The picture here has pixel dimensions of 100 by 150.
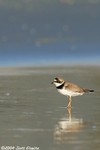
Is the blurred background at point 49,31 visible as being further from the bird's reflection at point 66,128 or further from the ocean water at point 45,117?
the bird's reflection at point 66,128

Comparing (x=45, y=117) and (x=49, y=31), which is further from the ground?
(x=49, y=31)

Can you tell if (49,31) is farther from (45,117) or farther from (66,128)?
(66,128)

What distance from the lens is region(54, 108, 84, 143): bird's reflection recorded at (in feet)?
43.1

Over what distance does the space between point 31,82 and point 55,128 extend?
28.7 ft

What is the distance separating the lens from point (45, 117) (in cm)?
1532

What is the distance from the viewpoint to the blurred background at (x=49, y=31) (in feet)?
133

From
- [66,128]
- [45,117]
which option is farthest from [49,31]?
[66,128]

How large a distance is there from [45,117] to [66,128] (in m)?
1.17

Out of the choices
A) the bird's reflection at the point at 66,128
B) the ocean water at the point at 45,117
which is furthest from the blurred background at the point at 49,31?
the bird's reflection at the point at 66,128

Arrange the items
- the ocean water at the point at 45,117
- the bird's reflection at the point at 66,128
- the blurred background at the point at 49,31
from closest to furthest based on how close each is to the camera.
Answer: the ocean water at the point at 45,117 → the bird's reflection at the point at 66,128 → the blurred background at the point at 49,31

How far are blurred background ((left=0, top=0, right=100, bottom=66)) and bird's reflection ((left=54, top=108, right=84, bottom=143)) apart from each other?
20.6 m

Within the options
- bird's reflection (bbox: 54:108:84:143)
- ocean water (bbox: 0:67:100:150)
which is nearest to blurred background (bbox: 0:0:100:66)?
ocean water (bbox: 0:67:100:150)

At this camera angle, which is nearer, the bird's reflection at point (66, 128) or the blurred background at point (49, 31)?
the bird's reflection at point (66, 128)

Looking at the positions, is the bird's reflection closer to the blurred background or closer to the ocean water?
the ocean water
